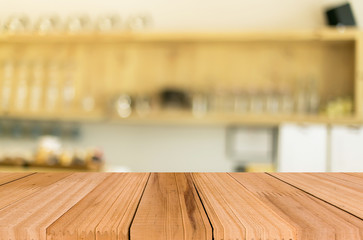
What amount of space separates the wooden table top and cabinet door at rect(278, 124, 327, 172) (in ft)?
7.11

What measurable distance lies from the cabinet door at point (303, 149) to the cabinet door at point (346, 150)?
0.07m

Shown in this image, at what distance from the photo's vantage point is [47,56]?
3.41 meters

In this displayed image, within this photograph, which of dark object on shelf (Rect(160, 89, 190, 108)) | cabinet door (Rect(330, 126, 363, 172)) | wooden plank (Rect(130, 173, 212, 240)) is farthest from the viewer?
dark object on shelf (Rect(160, 89, 190, 108))

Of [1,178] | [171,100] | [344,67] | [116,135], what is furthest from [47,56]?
[1,178]

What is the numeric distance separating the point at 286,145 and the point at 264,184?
227 cm

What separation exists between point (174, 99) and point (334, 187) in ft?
8.28

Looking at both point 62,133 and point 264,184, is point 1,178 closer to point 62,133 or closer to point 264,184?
point 264,184

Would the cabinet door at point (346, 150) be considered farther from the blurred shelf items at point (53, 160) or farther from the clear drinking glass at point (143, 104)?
the blurred shelf items at point (53, 160)

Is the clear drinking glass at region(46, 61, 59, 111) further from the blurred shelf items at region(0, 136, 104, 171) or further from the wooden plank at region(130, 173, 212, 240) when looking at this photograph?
the wooden plank at region(130, 173, 212, 240)

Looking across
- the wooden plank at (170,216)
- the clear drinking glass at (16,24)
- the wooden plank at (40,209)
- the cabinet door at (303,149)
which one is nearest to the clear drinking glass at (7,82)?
the clear drinking glass at (16,24)

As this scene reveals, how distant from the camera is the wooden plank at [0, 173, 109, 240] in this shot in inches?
13.1

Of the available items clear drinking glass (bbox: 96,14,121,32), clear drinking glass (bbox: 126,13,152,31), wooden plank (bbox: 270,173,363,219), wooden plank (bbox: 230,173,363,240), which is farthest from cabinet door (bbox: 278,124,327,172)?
wooden plank (bbox: 230,173,363,240)

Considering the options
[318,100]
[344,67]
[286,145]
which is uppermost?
[344,67]

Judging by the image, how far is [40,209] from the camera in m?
0.39
